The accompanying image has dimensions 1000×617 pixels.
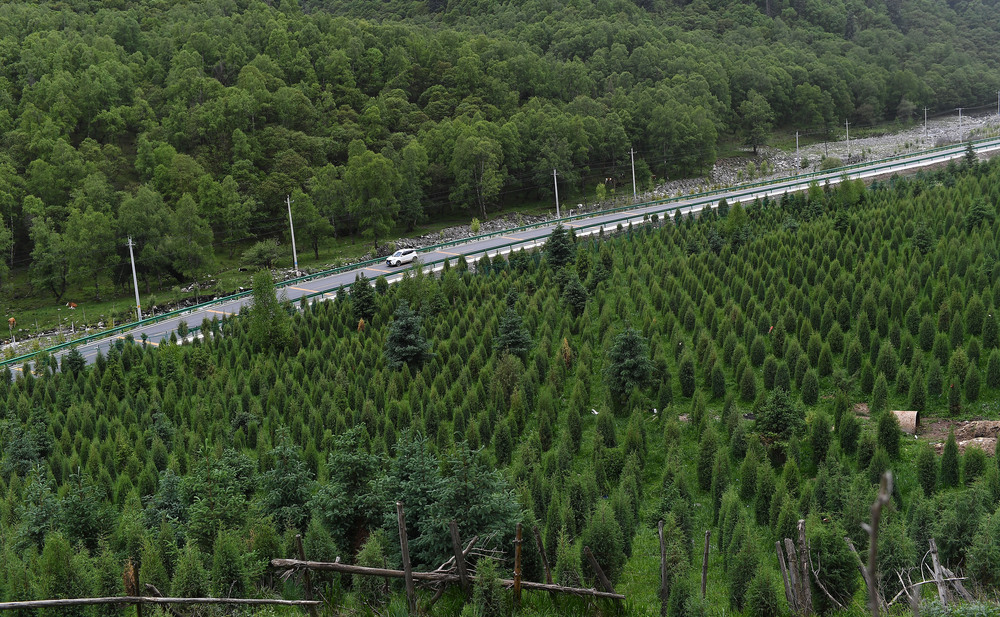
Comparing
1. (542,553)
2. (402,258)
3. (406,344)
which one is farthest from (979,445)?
(402,258)

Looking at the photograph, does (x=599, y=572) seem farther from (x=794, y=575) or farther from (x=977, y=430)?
(x=977, y=430)

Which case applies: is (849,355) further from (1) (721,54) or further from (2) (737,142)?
(1) (721,54)

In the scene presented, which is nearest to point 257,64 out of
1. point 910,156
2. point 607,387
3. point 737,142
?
point 737,142

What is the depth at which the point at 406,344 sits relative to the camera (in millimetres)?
21547

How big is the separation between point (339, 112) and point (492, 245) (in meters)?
23.7

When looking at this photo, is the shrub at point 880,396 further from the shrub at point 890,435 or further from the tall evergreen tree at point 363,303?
the tall evergreen tree at point 363,303

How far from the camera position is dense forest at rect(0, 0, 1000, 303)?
4609 centimetres

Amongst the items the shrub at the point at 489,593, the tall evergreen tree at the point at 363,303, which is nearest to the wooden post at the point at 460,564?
the shrub at the point at 489,593

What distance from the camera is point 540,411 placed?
17.2 metres

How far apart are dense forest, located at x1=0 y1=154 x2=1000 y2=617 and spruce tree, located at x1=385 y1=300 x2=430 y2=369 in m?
0.08

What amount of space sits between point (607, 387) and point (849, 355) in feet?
17.2

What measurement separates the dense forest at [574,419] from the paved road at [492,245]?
5.12m

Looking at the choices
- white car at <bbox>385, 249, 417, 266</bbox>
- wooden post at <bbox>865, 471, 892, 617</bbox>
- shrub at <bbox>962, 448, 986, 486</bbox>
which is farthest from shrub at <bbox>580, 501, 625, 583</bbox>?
white car at <bbox>385, 249, 417, 266</bbox>

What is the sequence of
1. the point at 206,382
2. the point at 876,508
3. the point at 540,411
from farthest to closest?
the point at 206,382, the point at 540,411, the point at 876,508
